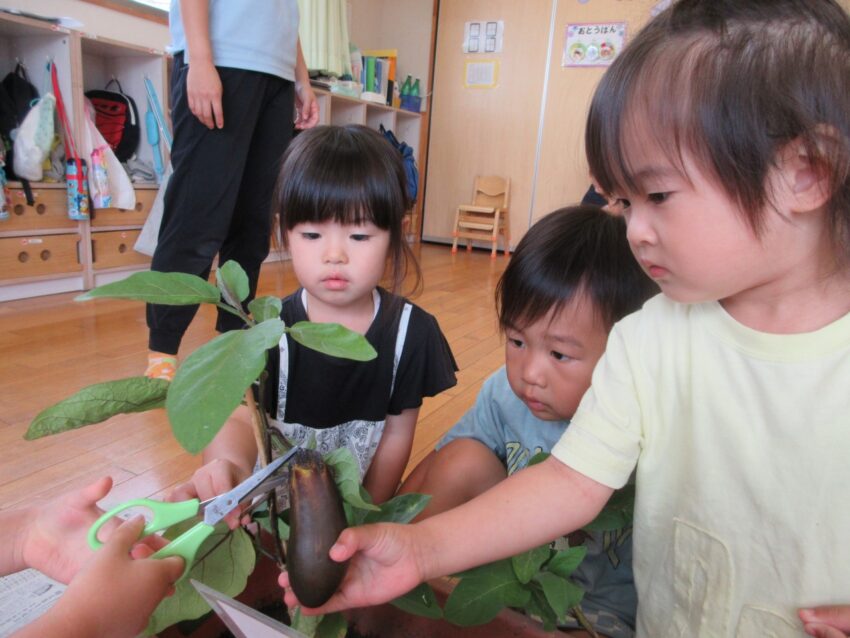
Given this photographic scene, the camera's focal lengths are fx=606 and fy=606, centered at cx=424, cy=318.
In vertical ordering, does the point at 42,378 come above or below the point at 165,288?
below

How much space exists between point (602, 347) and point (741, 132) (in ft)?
1.21

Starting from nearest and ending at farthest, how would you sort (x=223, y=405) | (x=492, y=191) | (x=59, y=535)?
(x=223, y=405)
(x=59, y=535)
(x=492, y=191)

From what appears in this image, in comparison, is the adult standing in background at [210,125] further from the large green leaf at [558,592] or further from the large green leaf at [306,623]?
the large green leaf at [558,592]

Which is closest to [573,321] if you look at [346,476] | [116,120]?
[346,476]

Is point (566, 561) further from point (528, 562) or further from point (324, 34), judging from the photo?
point (324, 34)

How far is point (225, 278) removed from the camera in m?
0.42

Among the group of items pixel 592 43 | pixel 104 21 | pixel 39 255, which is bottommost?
pixel 39 255

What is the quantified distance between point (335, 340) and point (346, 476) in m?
0.11

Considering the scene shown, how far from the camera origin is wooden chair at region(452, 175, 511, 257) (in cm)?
471

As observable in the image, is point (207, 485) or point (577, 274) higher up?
point (577, 274)

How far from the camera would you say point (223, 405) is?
0.26 m

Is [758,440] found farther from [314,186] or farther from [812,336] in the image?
[314,186]

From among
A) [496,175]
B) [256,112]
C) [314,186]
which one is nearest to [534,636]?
[314,186]

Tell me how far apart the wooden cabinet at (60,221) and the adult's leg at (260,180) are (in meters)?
1.09
